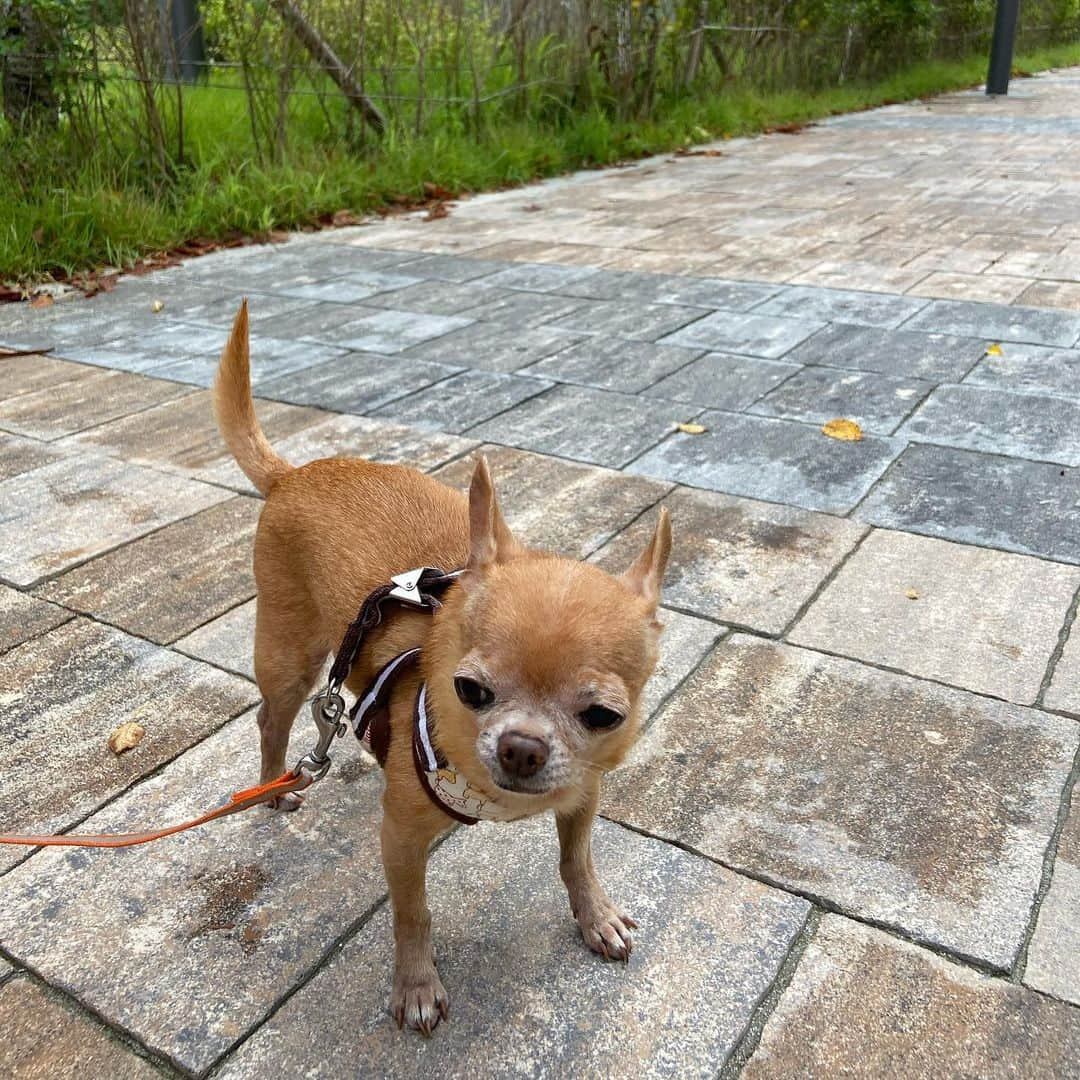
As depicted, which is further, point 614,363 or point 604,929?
point 614,363

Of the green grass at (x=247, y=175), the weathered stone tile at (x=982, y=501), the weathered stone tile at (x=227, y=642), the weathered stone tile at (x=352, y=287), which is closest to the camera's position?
the weathered stone tile at (x=227, y=642)

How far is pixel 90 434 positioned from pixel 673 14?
11200 mm

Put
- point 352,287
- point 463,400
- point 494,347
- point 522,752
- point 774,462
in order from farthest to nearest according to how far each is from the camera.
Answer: point 352,287 → point 494,347 → point 463,400 → point 774,462 → point 522,752

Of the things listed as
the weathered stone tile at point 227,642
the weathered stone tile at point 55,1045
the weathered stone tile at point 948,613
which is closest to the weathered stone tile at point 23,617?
the weathered stone tile at point 227,642

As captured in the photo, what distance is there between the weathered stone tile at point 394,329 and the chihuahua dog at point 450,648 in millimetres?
3549

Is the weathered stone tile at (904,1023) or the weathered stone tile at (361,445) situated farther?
the weathered stone tile at (361,445)

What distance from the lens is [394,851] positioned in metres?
2.01

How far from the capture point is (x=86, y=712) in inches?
117

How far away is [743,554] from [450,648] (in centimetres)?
204

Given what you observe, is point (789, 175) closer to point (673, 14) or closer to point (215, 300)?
point (673, 14)

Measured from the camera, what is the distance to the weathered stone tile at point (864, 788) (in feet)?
7.56

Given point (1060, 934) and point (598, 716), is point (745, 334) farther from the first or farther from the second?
point (598, 716)

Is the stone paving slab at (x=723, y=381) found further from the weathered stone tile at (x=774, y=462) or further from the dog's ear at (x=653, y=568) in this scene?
the dog's ear at (x=653, y=568)

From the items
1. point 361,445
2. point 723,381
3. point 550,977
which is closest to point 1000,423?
point 723,381
